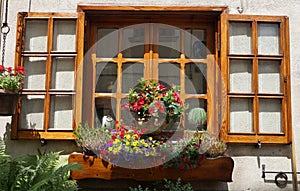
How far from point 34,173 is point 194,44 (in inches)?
85.4

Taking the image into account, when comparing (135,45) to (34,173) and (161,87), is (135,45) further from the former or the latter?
(34,173)

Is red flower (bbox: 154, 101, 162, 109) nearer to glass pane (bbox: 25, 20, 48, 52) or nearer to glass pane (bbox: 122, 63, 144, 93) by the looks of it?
glass pane (bbox: 122, 63, 144, 93)

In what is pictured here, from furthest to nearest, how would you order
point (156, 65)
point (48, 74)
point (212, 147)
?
point (156, 65), point (48, 74), point (212, 147)

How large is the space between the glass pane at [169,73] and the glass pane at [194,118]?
0.27 m

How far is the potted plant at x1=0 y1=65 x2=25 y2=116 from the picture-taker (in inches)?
178

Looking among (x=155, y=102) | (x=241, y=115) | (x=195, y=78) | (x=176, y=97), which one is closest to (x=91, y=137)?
(x=155, y=102)

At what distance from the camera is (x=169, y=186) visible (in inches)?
183

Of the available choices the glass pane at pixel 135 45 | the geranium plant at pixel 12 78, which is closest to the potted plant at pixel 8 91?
the geranium plant at pixel 12 78

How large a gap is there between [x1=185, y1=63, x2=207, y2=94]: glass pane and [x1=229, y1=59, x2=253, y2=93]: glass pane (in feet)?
1.11

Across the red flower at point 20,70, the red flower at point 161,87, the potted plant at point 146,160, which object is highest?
the red flower at point 20,70

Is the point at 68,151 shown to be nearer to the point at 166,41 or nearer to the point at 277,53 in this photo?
the point at 166,41

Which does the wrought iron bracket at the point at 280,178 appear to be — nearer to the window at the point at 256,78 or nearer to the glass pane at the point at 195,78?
the window at the point at 256,78

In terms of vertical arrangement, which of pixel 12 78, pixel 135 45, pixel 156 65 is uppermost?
pixel 135 45

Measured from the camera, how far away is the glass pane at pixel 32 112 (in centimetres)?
491
